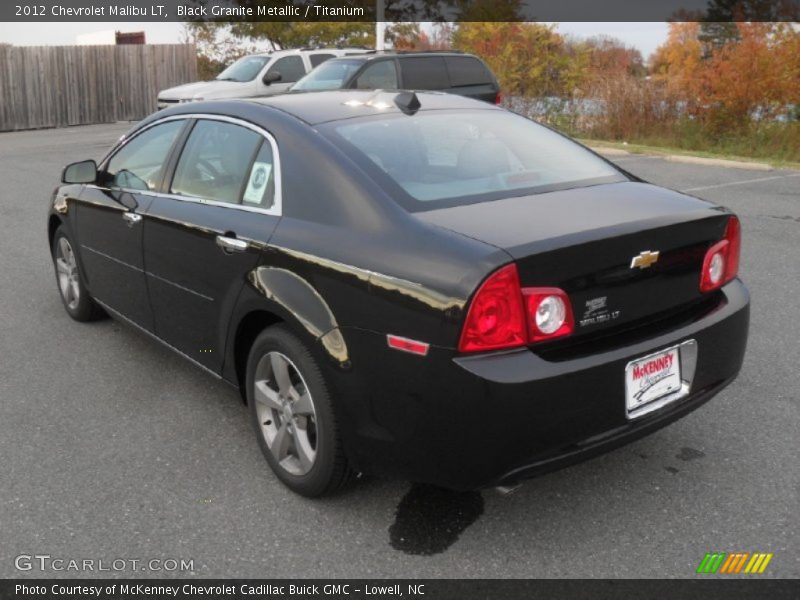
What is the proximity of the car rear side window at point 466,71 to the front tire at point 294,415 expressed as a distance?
470 inches

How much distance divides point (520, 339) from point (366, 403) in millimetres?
603

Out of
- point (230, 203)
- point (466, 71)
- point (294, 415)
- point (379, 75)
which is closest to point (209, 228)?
point (230, 203)

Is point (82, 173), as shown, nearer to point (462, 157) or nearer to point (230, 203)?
point (230, 203)

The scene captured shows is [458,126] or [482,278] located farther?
[458,126]

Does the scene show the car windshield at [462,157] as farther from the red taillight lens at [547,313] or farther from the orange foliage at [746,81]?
the orange foliage at [746,81]

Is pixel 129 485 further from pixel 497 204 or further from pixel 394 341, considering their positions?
pixel 497 204

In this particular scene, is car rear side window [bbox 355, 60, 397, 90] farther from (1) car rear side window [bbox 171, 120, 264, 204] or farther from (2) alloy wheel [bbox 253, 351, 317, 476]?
(2) alloy wheel [bbox 253, 351, 317, 476]

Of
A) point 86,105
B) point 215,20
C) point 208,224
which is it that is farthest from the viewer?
point 215,20

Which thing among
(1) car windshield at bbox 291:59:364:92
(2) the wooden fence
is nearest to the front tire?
(1) car windshield at bbox 291:59:364:92

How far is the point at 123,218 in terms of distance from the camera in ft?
15.2

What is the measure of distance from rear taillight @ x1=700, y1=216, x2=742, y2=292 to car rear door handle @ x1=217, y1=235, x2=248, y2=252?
1875mm
